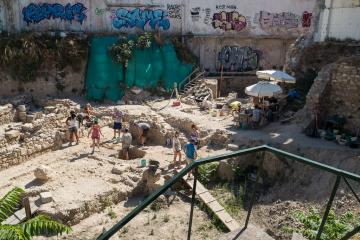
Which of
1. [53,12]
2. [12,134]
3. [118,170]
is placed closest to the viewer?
[118,170]

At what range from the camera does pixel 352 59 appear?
48.3ft

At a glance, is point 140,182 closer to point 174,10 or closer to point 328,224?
point 328,224

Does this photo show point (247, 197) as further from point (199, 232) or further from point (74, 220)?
point (74, 220)

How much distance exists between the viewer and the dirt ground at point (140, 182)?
11523 mm

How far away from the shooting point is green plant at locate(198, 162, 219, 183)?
13.8 m

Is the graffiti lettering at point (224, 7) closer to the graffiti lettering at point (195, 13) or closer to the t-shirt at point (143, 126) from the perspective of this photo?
the graffiti lettering at point (195, 13)

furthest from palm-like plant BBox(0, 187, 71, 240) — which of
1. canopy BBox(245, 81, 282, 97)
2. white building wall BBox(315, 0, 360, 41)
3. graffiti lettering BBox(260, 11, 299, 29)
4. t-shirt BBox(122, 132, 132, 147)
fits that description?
graffiti lettering BBox(260, 11, 299, 29)

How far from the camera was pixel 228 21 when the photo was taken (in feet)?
86.6

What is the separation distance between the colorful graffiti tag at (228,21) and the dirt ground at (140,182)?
10858 mm

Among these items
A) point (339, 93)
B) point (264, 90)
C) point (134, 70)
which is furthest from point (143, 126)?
point (339, 93)

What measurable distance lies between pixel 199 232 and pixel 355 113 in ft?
25.9

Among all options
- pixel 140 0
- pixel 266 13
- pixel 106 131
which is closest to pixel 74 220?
pixel 106 131

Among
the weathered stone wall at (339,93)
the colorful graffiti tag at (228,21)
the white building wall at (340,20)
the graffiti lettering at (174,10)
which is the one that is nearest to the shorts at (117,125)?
the weathered stone wall at (339,93)

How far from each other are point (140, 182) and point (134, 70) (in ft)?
39.7
